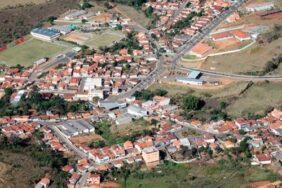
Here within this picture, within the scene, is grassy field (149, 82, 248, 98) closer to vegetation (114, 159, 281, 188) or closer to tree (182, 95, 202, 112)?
tree (182, 95, 202, 112)

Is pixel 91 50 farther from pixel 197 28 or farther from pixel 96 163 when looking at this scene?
pixel 96 163

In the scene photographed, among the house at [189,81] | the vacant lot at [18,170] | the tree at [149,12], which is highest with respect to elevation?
the tree at [149,12]

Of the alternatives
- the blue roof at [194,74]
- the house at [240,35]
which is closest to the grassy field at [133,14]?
the house at [240,35]

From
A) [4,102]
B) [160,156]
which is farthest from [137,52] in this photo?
[160,156]

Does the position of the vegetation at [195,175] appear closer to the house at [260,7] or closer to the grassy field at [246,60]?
the grassy field at [246,60]

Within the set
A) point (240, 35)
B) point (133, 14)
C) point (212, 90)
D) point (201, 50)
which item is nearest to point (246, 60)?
point (240, 35)

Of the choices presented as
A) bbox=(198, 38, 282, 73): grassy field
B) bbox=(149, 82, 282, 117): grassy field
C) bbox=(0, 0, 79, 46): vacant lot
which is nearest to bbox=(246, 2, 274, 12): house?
bbox=(198, 38, 282, 73): grassy field
